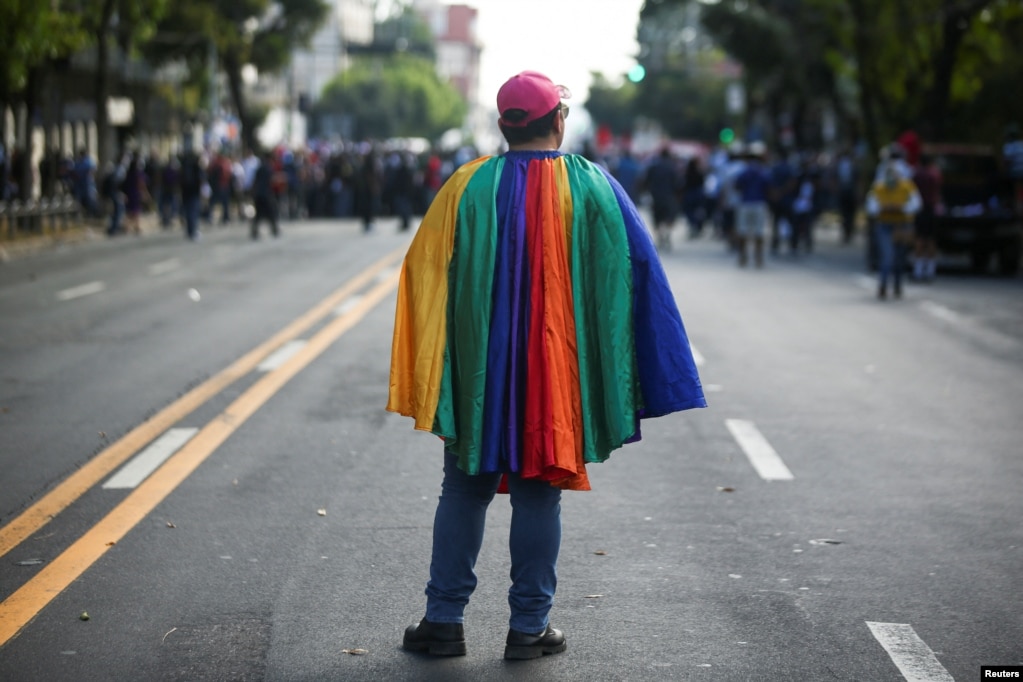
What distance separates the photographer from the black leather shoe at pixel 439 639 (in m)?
4.74

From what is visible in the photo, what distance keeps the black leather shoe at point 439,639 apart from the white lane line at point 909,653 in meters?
1.28

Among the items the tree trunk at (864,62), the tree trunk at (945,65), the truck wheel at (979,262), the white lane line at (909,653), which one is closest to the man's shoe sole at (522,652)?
the white lane line at (909,653)

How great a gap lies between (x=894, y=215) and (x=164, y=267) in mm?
10387

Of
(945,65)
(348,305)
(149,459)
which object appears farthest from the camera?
(945,65)

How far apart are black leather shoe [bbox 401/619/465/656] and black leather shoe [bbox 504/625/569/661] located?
0.14 meters

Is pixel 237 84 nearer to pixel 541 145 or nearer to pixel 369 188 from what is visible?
pixel 369 188

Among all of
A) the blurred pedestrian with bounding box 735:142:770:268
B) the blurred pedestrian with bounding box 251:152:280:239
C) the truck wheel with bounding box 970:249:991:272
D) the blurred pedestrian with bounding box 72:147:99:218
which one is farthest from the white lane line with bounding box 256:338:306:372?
the blurred pedestrian with bounding box 72:147:99:218

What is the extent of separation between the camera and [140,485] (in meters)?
7.21

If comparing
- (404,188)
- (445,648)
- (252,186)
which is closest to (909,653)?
(445,648)

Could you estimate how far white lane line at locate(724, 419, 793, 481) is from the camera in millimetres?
7797

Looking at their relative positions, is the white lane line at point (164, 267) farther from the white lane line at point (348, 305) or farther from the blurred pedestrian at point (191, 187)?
the blurred pedestrian at point (191, 187)

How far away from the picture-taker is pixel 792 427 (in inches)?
365

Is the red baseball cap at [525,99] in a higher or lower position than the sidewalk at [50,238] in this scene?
higher

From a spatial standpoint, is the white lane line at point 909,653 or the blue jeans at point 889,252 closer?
the white lane line at point 909,653
